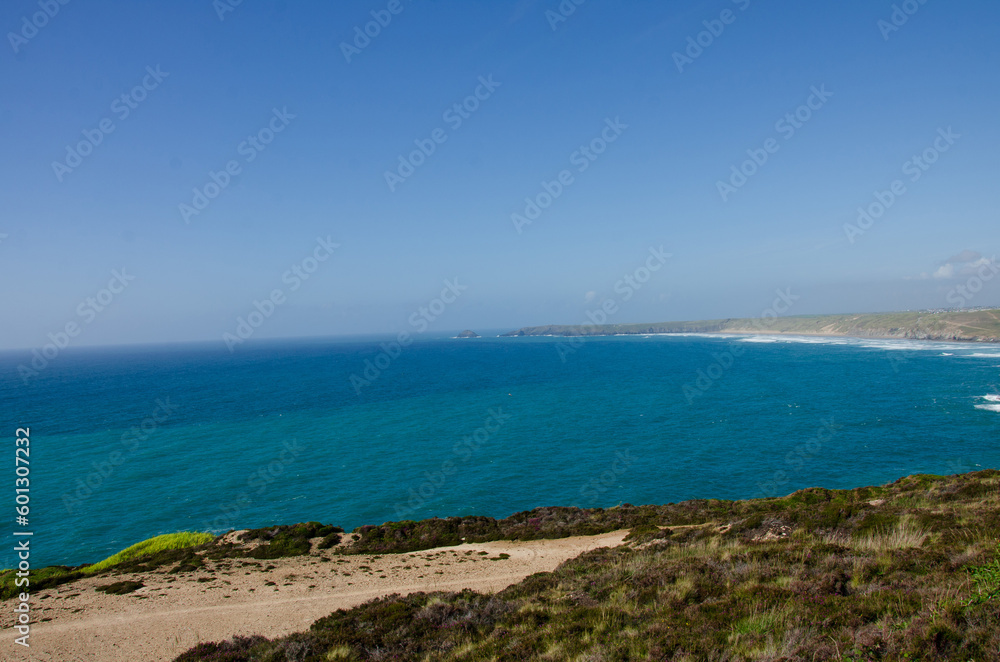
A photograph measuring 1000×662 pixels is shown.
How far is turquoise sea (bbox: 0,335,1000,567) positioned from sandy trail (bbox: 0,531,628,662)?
10.4m

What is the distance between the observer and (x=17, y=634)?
16.7 meters

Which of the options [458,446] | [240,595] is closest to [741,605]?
[240,595]

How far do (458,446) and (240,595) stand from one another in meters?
32.8

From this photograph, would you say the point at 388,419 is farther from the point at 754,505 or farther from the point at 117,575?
the point at 754,505

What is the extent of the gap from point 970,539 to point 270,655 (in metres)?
19.9

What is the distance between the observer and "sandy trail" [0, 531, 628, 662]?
16.0 metres

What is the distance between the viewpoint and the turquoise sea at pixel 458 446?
1462 inches

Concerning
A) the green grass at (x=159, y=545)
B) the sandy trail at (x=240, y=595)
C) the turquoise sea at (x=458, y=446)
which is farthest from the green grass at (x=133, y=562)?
the turquoise sea at (x=458, y=446)

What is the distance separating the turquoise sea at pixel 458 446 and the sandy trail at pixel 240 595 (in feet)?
34.0

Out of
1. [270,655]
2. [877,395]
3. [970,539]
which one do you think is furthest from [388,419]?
[877,395]

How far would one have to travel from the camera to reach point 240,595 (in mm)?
19953

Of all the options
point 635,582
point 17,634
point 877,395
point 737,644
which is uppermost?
point 737,644

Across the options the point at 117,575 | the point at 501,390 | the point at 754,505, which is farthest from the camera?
the point at 501,390

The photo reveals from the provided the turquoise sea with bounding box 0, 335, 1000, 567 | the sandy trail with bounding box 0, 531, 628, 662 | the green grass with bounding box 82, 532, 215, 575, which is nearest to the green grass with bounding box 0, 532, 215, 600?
the green grass with bounding box 82, 532, 215, 575
